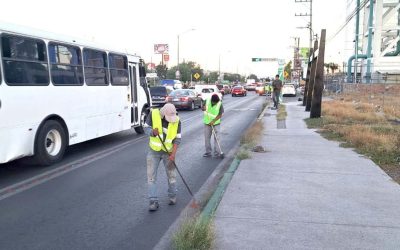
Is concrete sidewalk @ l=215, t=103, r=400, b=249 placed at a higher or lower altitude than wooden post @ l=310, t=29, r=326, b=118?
lower

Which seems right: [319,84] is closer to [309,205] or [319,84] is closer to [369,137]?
[369,137]

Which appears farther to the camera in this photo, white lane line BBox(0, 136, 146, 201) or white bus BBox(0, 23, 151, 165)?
white bus BBox(0, 23, 151, 165)

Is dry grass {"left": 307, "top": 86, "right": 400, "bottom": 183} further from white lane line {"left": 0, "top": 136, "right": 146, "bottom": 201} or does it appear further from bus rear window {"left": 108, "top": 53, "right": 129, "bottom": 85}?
bus rear window {"left": 108, "top": 53, "right": 129, "bottom": 85}

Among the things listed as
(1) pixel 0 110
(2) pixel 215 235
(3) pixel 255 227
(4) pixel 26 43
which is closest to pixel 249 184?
(3) pixel 255 227

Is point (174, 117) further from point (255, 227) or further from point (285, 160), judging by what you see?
point (285, 160)

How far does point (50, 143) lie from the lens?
9742mm

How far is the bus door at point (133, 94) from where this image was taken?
46.8 ft

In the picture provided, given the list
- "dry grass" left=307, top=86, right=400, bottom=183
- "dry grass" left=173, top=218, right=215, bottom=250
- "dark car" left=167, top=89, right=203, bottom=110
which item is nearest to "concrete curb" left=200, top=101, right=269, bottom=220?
"dry grass" left=173, top=218, right=215, bottom=250

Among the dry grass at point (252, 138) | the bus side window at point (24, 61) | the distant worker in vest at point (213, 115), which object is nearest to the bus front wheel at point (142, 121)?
the dry grass at point (252, 138)

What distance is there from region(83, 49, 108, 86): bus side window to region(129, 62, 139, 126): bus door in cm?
190

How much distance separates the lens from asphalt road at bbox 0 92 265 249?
17.3ft

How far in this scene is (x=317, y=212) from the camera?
19.5 feet

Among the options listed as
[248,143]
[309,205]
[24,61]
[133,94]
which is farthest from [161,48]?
[309,205]

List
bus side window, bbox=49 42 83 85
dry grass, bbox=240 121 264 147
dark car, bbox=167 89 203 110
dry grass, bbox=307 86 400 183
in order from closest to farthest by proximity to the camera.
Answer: dry grass, bbox=307 86 400 183, bus side window, bbox=49 42 83 85, dry grass, bbox=240 121 264 147, dark car, bbox=167 89 203 110
